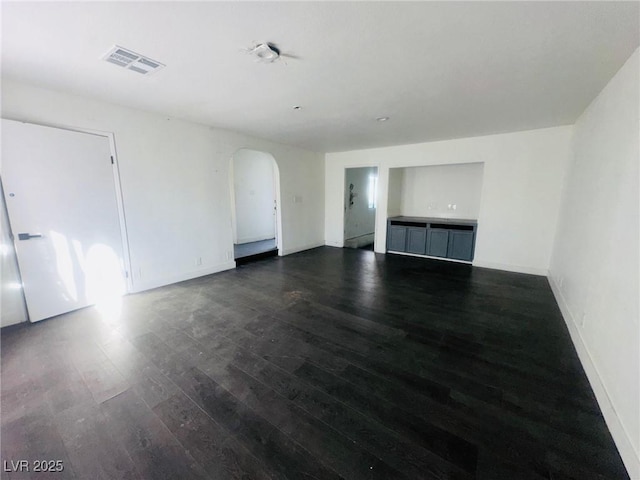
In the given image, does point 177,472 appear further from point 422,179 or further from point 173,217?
point 422,179

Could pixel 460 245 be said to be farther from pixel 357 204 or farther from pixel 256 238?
pixel 256 238

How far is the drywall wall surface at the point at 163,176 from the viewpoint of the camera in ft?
9.52

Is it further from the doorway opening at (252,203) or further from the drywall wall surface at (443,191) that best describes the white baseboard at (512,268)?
the doorway opening at (252,203)

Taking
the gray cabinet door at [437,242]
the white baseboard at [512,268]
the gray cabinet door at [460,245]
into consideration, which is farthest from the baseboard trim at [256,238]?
the white baseboard at [512,268]

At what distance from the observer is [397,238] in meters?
5.97

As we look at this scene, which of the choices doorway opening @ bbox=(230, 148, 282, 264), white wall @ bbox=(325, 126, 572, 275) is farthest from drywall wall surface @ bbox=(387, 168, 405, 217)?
doorway opening @ bbox=(230, 148, 282, 264)

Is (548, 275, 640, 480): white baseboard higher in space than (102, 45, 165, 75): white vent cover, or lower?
lower

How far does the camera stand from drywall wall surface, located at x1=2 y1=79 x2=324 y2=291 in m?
2.90

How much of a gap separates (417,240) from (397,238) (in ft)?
1.47

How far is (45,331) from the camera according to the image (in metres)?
2.72

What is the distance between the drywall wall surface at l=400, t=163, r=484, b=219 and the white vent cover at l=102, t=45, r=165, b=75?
5544 millimetres

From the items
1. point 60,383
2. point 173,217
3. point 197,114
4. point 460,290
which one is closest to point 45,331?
point 60,383

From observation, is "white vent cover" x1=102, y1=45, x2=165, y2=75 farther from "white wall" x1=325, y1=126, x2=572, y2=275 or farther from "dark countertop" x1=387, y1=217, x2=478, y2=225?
"dark countertop" x1=387, y1=217, x2=478, y2=225

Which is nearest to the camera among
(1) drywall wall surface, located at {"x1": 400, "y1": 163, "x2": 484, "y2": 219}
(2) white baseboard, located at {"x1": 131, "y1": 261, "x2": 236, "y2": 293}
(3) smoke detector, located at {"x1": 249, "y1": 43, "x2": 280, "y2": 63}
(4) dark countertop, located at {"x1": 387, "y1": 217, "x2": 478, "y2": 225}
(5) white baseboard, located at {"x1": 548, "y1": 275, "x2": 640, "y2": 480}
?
(5) white baseboard, located at {"x1": 548, "y1": 275, "x2": 640, "y2": 480}
